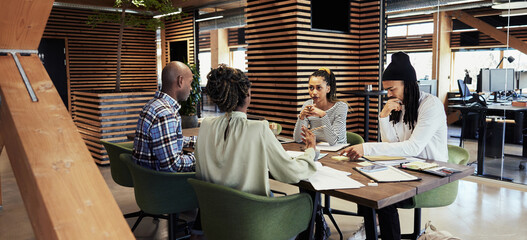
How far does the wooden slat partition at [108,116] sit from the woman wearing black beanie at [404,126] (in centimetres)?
447

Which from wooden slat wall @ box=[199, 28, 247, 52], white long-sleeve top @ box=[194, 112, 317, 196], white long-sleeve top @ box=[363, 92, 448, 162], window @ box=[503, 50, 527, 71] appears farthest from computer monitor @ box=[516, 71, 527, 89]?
wooden slat wall @ box=[199, 28, 247, 52]

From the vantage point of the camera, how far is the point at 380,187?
7.27 ft

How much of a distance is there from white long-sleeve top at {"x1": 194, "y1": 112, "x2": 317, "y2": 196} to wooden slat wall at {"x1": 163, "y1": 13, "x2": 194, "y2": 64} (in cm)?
832

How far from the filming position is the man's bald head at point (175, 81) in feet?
10.4

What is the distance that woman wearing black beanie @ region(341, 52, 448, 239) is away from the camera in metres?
2.84

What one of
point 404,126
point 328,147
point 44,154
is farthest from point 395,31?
point 44,154

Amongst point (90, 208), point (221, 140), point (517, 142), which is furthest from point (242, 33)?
point (90, 208)

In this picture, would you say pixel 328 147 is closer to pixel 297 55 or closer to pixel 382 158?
pixel 382 158

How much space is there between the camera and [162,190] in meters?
2.79

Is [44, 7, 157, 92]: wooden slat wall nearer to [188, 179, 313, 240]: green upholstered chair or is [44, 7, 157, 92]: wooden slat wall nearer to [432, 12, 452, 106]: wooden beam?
[432, 12, 452, 106]: wooden beam

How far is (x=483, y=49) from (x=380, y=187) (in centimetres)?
440

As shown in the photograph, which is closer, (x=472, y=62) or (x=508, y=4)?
(x=508, y=4)

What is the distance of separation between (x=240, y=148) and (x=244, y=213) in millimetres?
322

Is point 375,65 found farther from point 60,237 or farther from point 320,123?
point 60,237
